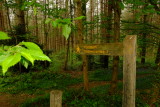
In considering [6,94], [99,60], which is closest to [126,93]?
[6,94]

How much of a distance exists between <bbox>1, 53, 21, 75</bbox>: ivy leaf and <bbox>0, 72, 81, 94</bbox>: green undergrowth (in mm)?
8586

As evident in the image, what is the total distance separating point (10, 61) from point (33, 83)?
10321mm

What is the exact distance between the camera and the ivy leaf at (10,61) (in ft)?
1.65

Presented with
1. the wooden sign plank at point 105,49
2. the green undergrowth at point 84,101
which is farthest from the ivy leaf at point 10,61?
the green undergrowth at point 84,101

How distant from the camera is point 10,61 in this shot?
1.70ft

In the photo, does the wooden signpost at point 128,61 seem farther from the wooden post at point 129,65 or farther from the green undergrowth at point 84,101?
the green undergrowth at point 84,101

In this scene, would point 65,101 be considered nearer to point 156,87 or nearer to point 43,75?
point 156,87

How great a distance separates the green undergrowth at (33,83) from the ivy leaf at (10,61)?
8586mm

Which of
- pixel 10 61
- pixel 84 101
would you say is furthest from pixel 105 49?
pixel 84 101

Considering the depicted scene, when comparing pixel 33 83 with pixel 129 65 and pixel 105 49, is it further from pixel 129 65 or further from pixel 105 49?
pixel 129 65

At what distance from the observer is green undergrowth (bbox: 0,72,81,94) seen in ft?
29.3

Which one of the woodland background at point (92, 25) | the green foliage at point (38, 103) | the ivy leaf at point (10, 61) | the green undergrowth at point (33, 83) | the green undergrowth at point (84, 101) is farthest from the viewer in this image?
the green undergrowth at point (33, 83)

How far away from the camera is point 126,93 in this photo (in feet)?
7.74

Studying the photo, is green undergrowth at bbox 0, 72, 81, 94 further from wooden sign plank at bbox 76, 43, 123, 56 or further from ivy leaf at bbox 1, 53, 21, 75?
ivy leaf at bbox 1, 53, 21, 75
